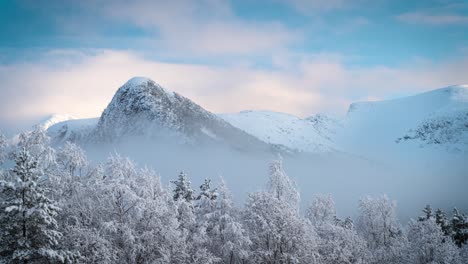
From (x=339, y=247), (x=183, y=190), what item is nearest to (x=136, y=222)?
(x=183, y=190)

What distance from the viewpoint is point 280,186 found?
115ft

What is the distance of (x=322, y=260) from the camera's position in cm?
3378

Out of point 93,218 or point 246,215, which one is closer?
point 93,218

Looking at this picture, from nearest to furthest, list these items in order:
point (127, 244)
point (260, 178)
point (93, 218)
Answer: point (127, 244), point (93, 218), point (260, 178)

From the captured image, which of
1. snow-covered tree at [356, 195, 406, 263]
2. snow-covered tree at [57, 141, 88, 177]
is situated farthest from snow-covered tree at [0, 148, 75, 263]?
snow-covered tree at [356, 195, 406, 263]

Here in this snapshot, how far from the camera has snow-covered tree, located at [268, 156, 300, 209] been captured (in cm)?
3488

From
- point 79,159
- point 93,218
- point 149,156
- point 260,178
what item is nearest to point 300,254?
point 93,218

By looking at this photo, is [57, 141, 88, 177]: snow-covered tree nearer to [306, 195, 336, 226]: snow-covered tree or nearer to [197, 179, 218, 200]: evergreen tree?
[197, 179, 218, 200]: evergreen tree

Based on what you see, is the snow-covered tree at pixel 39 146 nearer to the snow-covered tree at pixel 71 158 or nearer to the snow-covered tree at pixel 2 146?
the snow-covered tree at pixel 2 146

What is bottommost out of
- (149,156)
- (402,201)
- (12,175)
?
(402,201)

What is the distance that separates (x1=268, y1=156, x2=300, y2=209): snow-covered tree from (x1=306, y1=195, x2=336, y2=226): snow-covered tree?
14142 mm

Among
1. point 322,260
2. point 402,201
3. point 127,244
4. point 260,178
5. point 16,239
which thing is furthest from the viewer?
point 260,178

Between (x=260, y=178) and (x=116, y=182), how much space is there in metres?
153

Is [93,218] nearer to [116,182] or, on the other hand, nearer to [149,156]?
[116,182]
